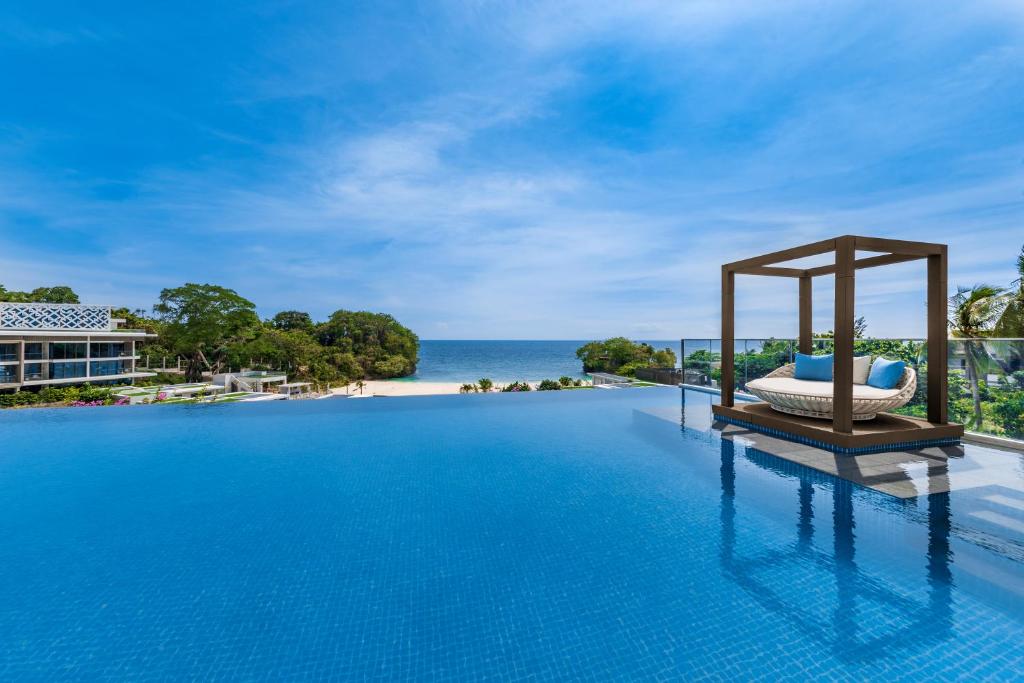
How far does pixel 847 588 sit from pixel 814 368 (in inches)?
198

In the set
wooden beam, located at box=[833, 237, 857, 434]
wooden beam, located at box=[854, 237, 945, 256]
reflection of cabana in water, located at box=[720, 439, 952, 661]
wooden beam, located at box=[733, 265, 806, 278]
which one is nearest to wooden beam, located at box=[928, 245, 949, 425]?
wooden beam, located at box=[854, 237, 945, 256]

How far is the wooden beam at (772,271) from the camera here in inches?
258

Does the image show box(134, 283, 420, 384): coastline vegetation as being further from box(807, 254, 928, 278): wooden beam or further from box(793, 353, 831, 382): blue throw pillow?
box(807, 254, 928, 278): wooden beam

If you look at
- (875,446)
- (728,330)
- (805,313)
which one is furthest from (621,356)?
(875,446)

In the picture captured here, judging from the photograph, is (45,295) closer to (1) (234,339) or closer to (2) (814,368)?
(1) (234,339)

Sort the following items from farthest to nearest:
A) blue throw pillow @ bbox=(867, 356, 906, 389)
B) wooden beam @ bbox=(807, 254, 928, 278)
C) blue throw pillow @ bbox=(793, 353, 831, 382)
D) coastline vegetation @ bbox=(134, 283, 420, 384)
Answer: coastline vegetation @ bbox=(134, 283, 420, 384) → blue throw pillow @ bbox=(793, 353, 831, 382) → blue throw pillow @ bbox=(867, 356, 906, 389) → wooden beam @ bbox=(807, 254, 928, 278)

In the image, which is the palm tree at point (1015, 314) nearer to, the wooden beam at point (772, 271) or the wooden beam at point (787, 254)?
the wooden beam at point (772, 271)

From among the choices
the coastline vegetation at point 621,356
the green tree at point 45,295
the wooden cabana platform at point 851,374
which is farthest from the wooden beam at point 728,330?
the green tree at point 45,295

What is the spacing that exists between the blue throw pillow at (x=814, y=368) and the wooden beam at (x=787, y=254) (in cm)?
176

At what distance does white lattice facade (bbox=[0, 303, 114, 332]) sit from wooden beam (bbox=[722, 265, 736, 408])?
30.0 meters

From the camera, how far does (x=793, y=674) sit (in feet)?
6.11

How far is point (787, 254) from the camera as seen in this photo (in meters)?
5.62

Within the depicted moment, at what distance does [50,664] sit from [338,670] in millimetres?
1317

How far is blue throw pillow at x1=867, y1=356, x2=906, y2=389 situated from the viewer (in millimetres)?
5508
